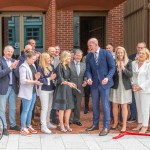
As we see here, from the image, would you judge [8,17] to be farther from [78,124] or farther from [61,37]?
[78,124]

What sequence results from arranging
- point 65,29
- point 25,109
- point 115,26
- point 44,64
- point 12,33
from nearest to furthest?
point 25,109 → point 44,64 → point 12,33 → point 65,29 → point 115,26

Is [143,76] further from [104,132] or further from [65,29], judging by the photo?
[65,29]

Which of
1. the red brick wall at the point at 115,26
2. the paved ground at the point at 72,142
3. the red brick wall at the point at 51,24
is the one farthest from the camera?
the red brick wall at the point at 115,26

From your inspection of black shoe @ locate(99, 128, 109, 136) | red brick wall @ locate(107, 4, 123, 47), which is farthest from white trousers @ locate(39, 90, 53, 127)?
red brick wall @ locate(107, 4, 123, 47)

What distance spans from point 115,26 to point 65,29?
5.81 ft

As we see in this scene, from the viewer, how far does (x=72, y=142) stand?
24.8 feet

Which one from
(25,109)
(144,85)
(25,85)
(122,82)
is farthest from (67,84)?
(144,85)

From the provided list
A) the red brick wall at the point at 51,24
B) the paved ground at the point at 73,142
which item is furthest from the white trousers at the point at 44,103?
the red brick wall at the point at 51,24

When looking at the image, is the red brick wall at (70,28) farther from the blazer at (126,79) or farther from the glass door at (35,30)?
the blazer at (126,79)

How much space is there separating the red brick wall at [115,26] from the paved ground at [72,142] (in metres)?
6.97

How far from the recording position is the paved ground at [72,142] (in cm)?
718

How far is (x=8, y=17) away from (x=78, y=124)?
623 cm

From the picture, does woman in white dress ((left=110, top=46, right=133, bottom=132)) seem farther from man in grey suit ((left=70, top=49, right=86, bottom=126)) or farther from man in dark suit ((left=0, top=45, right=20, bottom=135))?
man in dark suit ((left=0, top=45, right=20, bottom=135))

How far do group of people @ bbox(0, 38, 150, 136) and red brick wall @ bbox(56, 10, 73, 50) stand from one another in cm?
596
